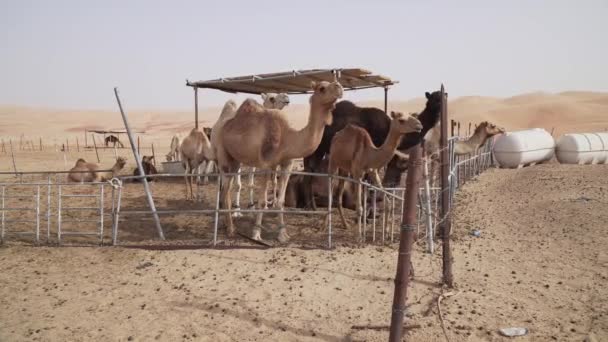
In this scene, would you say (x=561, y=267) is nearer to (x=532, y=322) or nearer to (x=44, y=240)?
(x=532, y=322)

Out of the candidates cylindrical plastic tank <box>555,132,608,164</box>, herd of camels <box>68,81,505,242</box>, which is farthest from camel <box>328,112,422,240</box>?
cylindrical plastic tank <box>555,132,608,164</box>

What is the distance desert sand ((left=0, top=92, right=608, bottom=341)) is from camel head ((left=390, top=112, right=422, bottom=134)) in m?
1.79

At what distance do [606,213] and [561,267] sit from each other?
11.5 feet

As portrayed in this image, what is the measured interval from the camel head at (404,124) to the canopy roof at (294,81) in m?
2.65

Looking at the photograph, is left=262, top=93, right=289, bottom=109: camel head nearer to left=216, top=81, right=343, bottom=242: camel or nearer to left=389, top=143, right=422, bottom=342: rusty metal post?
left=216, top=81, right=343, bottom=242: camel

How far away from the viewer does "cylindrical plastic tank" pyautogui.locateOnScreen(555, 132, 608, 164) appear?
18891 mm

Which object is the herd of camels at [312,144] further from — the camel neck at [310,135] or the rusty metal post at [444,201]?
the rusty metal post at [444,201]

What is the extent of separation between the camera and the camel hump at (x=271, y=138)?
8.41 m

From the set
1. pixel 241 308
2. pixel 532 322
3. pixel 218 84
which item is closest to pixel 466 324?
pixel 532 322

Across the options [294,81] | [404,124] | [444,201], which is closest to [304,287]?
[444,201]

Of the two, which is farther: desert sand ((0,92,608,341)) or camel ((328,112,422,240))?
camel ((328,112,422,240))

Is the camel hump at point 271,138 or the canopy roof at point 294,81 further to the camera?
the canopy roof at point 294,81

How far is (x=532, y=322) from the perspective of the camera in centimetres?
497

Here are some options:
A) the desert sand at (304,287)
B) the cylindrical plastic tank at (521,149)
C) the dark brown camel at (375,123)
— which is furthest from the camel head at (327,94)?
the cylindrical plastic tank at (521,149)
